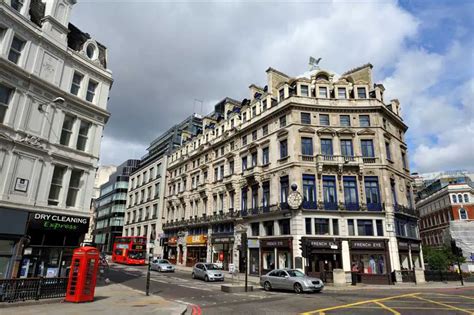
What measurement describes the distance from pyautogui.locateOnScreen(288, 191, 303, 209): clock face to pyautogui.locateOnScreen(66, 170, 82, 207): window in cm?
1898

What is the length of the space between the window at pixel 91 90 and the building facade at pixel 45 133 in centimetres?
7

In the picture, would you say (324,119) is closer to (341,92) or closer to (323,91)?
(323,91)

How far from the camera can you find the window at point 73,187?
19359 millimetres

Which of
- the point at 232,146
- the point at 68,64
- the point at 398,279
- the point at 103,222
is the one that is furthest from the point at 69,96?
the point at 103,222

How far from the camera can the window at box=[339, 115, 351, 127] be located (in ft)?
109

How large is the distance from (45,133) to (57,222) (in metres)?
5.32

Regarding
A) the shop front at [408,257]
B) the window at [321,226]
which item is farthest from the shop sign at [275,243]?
the shop front at [408,257]

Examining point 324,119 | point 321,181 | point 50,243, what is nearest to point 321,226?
point 321,181

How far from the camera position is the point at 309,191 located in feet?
103

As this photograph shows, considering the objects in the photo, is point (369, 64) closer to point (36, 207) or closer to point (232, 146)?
point (232, 146)

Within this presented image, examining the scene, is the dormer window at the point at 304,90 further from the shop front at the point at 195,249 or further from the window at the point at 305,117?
the shop front at the point at 195,249

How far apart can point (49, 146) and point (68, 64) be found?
5705mm

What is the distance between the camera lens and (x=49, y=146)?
59.5ft

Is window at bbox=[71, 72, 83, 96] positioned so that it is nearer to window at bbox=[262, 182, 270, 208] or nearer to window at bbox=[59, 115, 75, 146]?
window at bbox=[59, 115, 75, 146]
